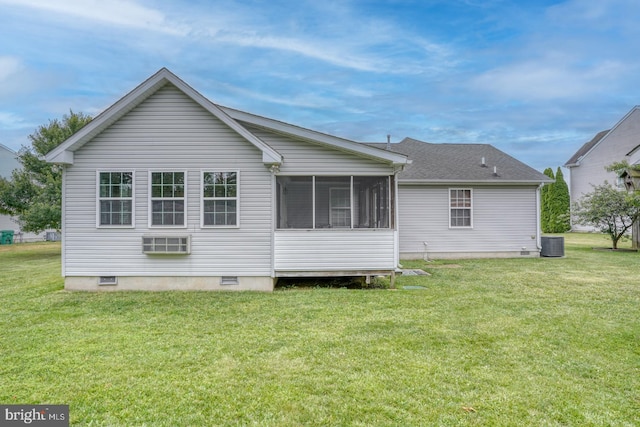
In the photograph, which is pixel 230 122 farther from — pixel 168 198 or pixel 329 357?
pixel 329 357

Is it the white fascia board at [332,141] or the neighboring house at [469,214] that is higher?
the white fascia board at [332,141]

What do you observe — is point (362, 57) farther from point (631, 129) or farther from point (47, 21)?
point (631, 129)

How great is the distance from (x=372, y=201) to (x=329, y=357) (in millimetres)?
6987

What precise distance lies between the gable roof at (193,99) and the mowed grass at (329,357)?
10.1ft

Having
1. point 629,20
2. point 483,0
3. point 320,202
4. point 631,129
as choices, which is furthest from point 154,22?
point 631,129

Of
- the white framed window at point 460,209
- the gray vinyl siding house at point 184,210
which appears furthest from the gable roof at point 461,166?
the gray vinyl siding house at point 184,210

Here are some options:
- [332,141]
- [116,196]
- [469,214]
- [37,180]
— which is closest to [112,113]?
[116,196]

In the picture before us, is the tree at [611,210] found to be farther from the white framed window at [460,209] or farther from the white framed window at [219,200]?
the white framed window at [219,200]

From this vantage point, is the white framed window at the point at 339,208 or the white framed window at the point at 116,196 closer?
the white framed window at the point at 116,196

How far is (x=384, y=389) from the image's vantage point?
3551 mm

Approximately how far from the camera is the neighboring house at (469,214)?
551 inches

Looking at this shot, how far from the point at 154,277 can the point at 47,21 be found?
10009 mm

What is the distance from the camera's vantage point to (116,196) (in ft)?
27.1

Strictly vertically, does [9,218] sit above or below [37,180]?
below
